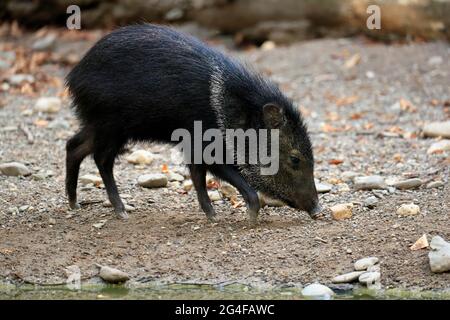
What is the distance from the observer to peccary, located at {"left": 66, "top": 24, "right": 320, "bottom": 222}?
6.38 meters

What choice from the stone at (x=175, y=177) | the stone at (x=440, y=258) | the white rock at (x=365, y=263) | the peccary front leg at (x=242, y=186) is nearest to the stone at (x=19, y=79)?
the stone at (x=175, y=177)

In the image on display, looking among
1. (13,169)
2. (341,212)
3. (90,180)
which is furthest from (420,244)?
(13,169)

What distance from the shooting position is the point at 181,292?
17.8 feet

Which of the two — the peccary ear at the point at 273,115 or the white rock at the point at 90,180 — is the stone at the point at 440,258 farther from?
the white rock at the point at 90,180

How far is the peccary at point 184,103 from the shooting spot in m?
6.38

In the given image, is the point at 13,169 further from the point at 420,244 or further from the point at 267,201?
the point at 420,244

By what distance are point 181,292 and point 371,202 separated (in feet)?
6.48

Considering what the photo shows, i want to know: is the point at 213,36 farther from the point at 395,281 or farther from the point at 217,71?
the point at 395,281

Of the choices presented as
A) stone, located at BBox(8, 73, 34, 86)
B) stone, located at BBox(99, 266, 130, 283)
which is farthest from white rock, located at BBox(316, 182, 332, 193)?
stone, located at BBox(8, 73, 34, 86)

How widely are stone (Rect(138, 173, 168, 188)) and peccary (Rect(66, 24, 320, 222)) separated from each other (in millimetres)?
711

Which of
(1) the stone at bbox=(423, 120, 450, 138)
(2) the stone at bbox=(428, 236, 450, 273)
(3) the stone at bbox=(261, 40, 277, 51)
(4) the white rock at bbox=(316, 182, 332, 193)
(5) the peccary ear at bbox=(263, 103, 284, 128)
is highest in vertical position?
(3) the stone at bbox=(261, 40, 277, 51)

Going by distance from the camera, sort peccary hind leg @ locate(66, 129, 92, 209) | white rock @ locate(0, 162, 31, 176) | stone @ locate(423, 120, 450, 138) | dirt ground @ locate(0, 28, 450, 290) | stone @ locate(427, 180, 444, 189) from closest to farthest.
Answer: dirt ground @ locate(0, 28, 450, 290), peccary hind leg @ locate(66, 129, 92, 209), stone @ locate(427, 180, 444, 189), white rock @ locate(0, 162, 31, 176), stone @ locate(423, 120, 450, 138)

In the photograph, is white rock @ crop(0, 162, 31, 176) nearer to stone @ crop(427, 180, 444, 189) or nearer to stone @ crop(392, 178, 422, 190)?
stone @ crop(392, 178, 422, 190)
